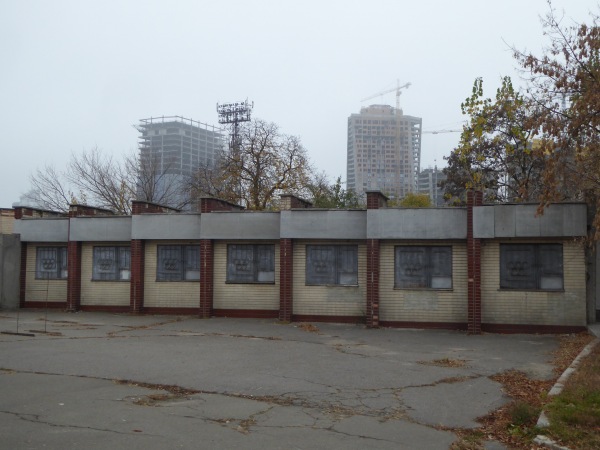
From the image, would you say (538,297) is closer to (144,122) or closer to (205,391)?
(205,391)

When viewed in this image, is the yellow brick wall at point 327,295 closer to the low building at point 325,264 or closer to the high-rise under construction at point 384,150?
the low building at point 325,264

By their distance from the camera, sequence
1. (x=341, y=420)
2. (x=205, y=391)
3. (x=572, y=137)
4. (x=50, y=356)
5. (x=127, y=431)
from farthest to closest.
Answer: (x=572, y=137) → (x=50, y=356) → (x=205, y=391) → (x=341, y=420) → (x=127, y=431)

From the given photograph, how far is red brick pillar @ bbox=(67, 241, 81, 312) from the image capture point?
24719mm

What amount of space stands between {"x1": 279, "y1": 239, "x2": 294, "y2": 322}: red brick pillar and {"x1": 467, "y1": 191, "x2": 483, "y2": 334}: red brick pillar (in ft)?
20.7

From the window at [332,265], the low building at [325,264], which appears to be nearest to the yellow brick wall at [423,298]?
the low building at [325,264]

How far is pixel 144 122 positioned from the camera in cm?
8156

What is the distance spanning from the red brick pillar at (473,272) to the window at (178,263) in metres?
10.5

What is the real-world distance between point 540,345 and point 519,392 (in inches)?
280

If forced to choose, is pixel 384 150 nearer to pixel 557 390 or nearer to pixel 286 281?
pixel 286 281

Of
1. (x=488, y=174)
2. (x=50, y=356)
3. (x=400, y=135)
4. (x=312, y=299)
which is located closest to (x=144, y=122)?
(x=400, y=135)

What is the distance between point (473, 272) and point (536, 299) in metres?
2.24

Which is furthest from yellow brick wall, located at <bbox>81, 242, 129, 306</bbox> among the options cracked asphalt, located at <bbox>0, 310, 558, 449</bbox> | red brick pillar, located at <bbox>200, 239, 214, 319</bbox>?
cracked asphalt, located at <bbox>0, 310, 558, 449</bbox>

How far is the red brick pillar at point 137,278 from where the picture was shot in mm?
23672

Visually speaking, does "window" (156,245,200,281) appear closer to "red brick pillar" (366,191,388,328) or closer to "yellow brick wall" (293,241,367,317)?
"yellow brick wall" (293,241,367,317)
